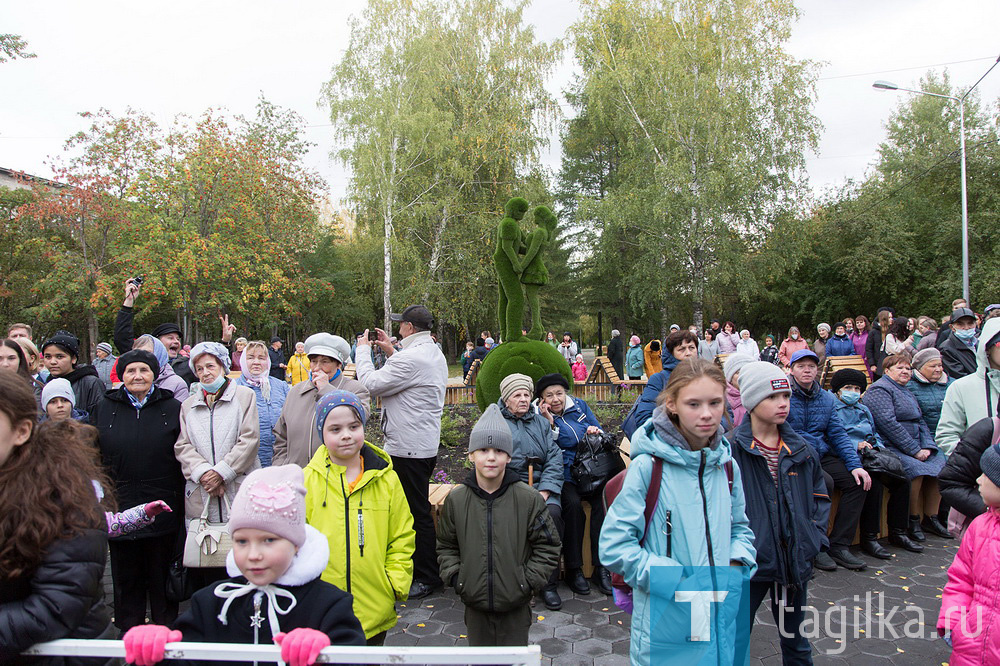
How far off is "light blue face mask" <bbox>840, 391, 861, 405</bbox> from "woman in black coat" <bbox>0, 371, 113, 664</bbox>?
5.55 m

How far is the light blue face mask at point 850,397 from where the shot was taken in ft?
17.6

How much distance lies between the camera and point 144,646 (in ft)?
5.51

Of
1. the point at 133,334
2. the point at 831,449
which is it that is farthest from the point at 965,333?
the point at 133,334

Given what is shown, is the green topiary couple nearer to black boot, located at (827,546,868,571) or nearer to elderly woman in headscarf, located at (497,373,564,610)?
elderly woman in headscarf, located at (497,373,564,610)

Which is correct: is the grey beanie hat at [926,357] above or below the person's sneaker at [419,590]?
above

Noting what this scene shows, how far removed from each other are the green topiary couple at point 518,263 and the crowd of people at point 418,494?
199 cm

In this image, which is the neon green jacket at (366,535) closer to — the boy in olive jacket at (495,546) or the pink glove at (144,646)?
the boy in olive jacket at (495,546)

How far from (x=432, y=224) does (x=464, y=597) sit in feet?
78.6

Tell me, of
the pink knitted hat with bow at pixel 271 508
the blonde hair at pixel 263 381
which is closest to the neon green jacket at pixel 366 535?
the pink knitted hat with bow at pixel 271 508

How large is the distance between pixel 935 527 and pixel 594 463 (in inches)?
148

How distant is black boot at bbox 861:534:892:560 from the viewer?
5188mm

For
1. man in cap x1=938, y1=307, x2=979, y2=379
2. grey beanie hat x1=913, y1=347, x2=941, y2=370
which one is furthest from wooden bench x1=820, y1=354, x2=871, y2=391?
grey beanie hat x1=913, y1=347, x2=941, y2=370

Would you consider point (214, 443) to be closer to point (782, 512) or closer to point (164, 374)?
point (164, 374)

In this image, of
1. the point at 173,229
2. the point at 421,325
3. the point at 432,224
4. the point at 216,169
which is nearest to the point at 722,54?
the point at 432,224
